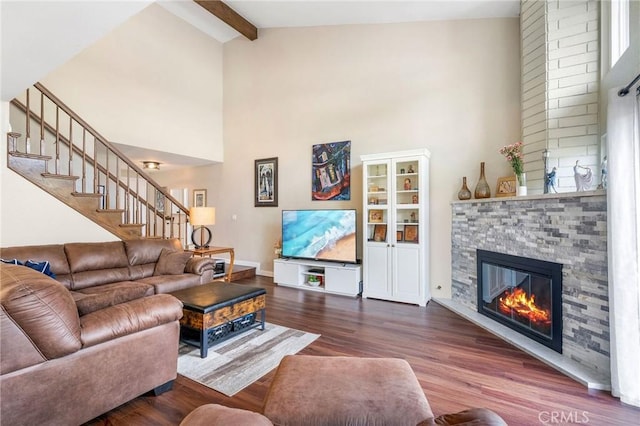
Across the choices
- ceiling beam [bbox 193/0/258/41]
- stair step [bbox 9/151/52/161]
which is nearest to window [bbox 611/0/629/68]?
ceiling beam [bbox 193/0/258/41]

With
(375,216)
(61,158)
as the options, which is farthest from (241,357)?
(61,158)

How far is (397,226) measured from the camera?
14.0ft

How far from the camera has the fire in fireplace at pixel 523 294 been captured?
2621mm

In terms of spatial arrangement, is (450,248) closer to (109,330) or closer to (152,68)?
(109,330)

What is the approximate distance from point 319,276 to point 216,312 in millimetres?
2531

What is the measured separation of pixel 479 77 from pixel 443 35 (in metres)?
0.85

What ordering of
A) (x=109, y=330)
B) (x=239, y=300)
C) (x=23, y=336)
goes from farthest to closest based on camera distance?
(x=239, y=300) → (x=109, y=330) → (x=23, y=336)

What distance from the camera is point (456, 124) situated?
4180 millimetres

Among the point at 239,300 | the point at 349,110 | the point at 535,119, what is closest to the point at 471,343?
the point at 239,300

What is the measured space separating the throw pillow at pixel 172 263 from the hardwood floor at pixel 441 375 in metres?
1.34

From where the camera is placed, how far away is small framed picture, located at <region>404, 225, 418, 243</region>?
4.13 meters

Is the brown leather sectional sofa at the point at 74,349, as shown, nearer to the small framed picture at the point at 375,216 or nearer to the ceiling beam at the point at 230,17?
the small framed picture at the point at 375,216

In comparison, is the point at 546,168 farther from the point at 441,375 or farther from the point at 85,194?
the point at 85,194

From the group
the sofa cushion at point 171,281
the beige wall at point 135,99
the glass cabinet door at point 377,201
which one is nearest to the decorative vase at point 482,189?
the glass cabinet door at point 377,201
